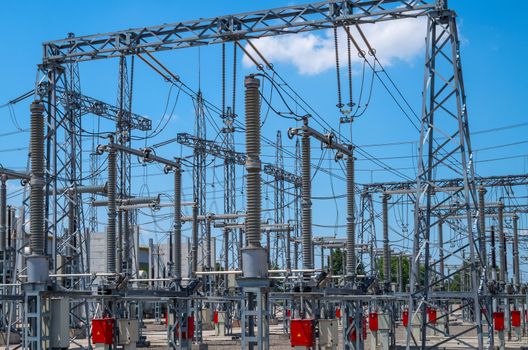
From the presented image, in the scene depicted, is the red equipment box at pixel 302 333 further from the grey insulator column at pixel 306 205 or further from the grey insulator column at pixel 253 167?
the grey insulator column at pixel 253 167

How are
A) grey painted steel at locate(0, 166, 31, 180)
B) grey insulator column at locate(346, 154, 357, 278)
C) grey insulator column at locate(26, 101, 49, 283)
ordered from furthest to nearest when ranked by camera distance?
grey painted steel at locate(0, 166, 31, 180) → grey insulator column at locate(346, 154, 357, 278) → grey insulator column at locate(26, 101, 49, 283)

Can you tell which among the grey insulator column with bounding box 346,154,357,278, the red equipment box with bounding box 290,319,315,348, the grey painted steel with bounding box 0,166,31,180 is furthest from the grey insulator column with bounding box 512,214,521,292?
the red equipment box with bounding box 290,319,315,348

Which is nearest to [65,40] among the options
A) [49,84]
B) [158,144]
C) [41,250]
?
[49,84]

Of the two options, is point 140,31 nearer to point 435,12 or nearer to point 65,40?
point 65,40

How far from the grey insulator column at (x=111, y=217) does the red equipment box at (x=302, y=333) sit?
4689 millimetres

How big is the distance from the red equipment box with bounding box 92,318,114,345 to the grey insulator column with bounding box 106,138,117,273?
1156 mm

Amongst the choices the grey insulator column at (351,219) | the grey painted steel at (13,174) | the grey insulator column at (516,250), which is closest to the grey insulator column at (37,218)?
the grey insulator column at (351,219)

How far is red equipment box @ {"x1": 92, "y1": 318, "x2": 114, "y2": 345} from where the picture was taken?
15.9 meters

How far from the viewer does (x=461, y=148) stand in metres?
15.0

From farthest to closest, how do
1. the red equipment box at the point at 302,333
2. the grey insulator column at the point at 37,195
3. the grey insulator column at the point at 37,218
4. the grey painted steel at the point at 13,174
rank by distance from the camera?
1. the grey painted steel at the point at 13,174
2. the grey insulator column at the point at 37,195
3. the grey insulator column at the point at 37,218
4. the red equipment box at the point at 302,333

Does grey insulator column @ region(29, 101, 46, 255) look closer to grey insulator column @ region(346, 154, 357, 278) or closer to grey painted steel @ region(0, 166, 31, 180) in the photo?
grey insulator column @ region(346, 154, 357, 278)

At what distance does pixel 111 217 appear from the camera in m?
16.5

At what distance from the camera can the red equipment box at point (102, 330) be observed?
15852mm

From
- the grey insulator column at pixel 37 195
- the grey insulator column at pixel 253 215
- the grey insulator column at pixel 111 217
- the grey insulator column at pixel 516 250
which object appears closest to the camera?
the grey insulator column at pixel 253 215
